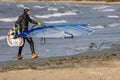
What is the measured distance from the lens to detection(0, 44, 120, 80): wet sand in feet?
43.8

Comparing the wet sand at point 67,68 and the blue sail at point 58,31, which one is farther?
the blue sail at point 58,31

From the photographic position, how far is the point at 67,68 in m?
14.7

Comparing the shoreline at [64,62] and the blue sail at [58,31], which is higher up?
the blue sail at [58,31]

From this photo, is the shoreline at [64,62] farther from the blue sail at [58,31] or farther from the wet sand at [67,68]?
the blue sail at [58,31]

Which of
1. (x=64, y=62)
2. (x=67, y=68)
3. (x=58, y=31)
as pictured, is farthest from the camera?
(x=58, y=31)

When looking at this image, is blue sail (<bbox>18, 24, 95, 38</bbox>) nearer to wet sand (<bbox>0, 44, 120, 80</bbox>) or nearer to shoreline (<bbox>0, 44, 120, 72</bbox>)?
shoreline (<bbox>0, 44, 120, 72</bbox>)

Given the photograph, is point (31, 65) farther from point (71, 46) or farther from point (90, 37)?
point (90, 37)

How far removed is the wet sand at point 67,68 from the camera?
1334 cm

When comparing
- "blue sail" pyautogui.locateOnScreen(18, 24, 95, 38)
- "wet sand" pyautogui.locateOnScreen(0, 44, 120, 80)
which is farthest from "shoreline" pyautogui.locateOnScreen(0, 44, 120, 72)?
"blue sail" pyautogui.locateOnScreen(18, 24, 95, 38)

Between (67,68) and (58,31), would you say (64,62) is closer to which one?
(67,68)

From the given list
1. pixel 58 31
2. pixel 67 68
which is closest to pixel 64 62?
pixel 67 68

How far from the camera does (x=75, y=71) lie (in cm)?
1413

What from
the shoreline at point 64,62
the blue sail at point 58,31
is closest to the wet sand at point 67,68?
the shoreline at point 64,62

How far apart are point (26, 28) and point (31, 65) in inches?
109
